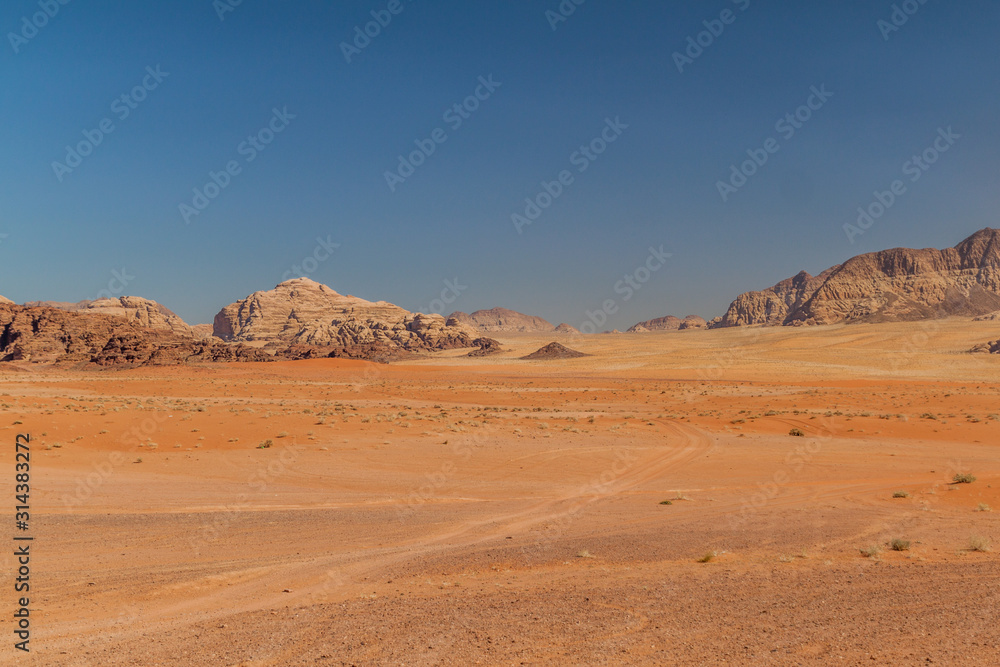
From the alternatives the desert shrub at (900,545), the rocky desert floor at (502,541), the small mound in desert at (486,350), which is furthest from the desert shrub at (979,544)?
the small mound in desert at (486,350)

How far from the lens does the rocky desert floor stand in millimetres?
5824

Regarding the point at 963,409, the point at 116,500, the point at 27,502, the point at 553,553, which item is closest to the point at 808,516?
the point at 553,553

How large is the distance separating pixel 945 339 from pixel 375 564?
436 ft

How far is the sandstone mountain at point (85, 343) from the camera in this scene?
227 ft

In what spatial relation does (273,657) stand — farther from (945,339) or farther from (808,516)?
(945,339)

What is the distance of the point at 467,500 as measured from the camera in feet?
44.9

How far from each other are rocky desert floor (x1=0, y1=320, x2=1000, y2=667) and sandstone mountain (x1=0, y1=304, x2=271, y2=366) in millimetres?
46575

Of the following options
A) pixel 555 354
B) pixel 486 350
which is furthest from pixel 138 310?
pixel 555 354

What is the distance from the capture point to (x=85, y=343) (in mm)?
73938

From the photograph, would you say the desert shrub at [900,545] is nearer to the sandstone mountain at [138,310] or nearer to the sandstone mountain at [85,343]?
the sandstone mountain at [85,343]

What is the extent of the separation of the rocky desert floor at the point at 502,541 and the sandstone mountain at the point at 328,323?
98.3m

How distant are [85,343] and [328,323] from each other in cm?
7861

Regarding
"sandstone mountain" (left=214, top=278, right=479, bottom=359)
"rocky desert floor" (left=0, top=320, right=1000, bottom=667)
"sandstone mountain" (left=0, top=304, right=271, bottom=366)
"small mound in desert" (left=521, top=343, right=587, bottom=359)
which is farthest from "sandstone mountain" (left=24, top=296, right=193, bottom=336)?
"rocky desert floor" (left=0, top=320, right=1000, bottom=667)

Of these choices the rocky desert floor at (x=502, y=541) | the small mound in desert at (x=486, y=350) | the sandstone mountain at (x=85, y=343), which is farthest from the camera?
the small mound in desert at (x=486, y=350)
